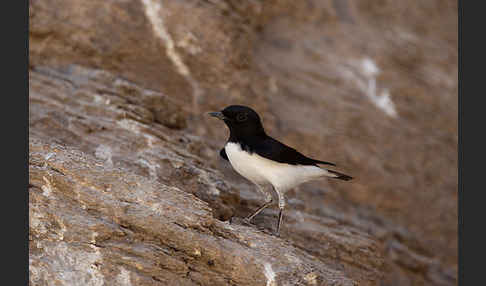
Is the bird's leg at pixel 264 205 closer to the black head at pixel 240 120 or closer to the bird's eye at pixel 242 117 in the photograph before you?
the black head at pixel 240 120

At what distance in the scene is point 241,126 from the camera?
7.69 m

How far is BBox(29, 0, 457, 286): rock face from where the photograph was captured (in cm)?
604

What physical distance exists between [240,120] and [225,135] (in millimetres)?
3402

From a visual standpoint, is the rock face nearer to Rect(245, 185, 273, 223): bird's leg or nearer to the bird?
Rect(245, 185, 273, 223): bird's leg

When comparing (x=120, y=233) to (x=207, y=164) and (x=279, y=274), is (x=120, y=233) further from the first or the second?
(x=207, y=164)

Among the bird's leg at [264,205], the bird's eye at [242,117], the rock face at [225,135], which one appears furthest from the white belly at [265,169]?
the rock face at [225,135]

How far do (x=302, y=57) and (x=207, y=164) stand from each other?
596 centimetres

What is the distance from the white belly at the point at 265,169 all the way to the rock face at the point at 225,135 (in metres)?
0.69

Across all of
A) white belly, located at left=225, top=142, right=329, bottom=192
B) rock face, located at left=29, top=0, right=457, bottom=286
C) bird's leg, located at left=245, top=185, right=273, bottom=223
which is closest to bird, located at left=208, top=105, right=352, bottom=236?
white belly, located at left=225, top=142, right=329, bottom=192

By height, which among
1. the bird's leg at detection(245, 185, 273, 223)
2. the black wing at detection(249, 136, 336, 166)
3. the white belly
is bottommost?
the bird's leg at detection(245, 185, 273, 223)

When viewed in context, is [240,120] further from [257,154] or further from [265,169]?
[265,169]

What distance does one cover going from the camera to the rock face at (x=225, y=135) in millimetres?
6039

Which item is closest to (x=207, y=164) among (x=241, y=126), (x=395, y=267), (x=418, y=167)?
(x=241, y=126)

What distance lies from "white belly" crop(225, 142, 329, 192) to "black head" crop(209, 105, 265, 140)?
221 millimetres
